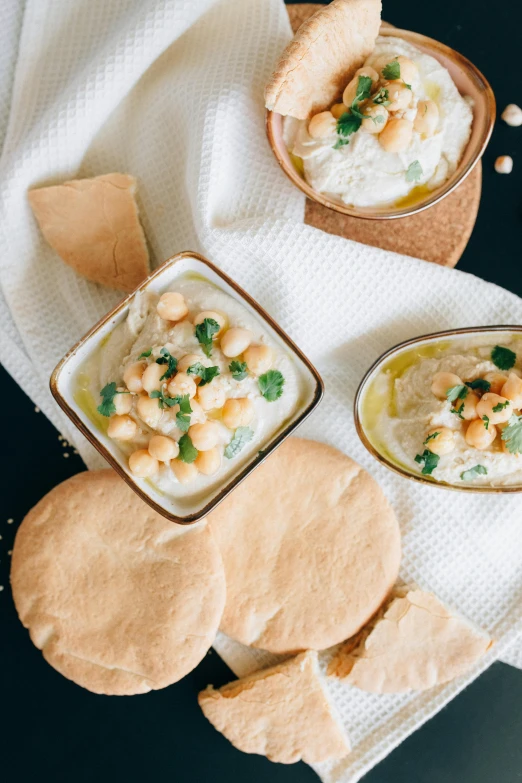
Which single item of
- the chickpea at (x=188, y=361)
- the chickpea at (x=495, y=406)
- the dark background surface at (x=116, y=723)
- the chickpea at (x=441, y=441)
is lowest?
the dark background surface at (x=116, y=723)

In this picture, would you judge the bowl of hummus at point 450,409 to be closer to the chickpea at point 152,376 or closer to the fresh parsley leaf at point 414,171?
the fresh parsley leaf at point 414,171

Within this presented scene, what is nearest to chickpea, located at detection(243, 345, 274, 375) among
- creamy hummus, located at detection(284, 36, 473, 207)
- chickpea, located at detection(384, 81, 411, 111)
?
creamy hummus, located at detection(284, 36, 473, 207)

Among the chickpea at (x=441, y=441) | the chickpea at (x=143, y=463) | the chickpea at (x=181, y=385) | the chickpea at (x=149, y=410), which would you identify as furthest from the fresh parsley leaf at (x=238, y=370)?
the chickpea at (x=441, y=441)

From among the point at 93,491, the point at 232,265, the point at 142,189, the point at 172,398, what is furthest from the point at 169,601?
Answer: the point at 142,189

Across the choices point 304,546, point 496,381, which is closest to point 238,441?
point 304,546

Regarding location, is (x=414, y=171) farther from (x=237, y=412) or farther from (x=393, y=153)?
(x=237, y=412)

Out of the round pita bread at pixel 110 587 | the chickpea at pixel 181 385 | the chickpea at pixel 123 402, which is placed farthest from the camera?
the round pita bread at pixel 110 587

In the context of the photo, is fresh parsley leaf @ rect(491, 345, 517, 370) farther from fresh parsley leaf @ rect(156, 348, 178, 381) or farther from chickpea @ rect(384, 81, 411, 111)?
fresh parsley leaf @ rect(156, 348, 178, 381)
